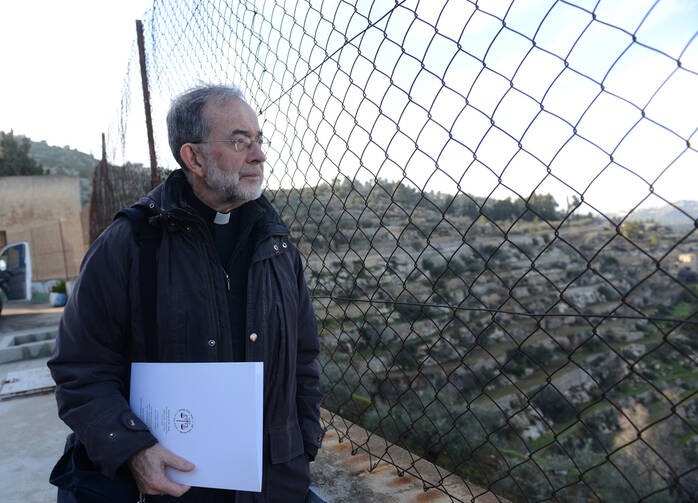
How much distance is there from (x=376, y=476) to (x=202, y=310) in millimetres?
1056

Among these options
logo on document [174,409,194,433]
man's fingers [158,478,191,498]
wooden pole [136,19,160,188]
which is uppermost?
wooden pole [136,19,160,188]

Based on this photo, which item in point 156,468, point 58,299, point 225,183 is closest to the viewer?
point 156,468

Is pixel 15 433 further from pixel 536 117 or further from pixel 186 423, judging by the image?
pixel 536 117

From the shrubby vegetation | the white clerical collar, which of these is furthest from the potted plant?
the white clerical collar

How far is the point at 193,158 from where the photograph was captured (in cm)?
158

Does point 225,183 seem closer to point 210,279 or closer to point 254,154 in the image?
point 254,154

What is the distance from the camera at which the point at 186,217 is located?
55.4 inches

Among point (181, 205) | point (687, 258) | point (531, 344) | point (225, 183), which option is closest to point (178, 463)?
point (181, 205)

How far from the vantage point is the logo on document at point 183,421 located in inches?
51.6

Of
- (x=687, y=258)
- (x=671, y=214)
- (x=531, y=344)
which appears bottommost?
(x=531, y=344)

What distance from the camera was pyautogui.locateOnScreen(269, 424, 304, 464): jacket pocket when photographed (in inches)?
57.3

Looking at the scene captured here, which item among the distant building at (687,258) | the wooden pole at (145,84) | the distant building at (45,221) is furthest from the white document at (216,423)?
the distant building at (45,221)

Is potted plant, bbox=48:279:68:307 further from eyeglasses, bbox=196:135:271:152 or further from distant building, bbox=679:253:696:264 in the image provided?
distant building, bbox=679:253:696:264

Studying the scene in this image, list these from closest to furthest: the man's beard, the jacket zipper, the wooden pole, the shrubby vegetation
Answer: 1. the shrubby vegetation
2. the jacket zipper
3. the man's beard
4. the wooden pole
